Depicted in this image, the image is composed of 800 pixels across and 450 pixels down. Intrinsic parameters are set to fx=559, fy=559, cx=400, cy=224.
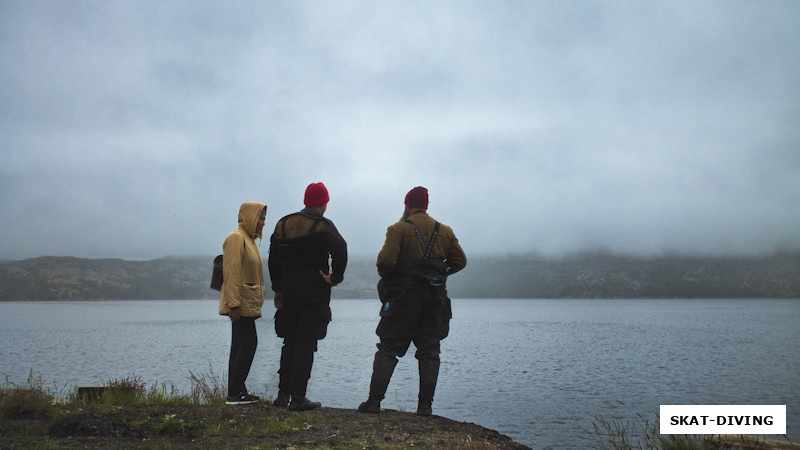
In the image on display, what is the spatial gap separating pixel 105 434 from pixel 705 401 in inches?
705

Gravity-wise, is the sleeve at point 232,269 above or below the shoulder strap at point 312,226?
below

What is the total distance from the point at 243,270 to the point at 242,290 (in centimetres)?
25

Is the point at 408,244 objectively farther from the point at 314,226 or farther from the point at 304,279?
the point at 304,279

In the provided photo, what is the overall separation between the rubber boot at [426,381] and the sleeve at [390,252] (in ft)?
3.82

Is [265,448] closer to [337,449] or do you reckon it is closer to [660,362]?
[337,449]

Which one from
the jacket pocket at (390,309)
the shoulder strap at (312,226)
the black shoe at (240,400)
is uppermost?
the shoulder strap at (312,226)

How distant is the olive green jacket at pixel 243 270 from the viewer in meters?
6.53

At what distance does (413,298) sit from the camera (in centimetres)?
645

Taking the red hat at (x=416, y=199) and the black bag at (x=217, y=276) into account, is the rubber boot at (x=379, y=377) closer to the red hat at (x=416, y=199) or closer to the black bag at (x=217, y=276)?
the red hat at (x=416, y=199)

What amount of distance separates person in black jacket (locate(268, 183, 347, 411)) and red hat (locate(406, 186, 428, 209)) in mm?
963

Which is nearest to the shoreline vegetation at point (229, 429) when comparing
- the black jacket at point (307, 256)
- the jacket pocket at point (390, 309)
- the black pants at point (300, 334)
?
the black pants at point (300, 334)

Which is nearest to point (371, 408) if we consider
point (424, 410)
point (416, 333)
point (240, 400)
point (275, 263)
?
point (424, 410)

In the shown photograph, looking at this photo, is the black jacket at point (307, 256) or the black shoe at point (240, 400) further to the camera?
the black shoe at point (240, 400)

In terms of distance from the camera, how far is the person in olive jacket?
6441 millimetres
